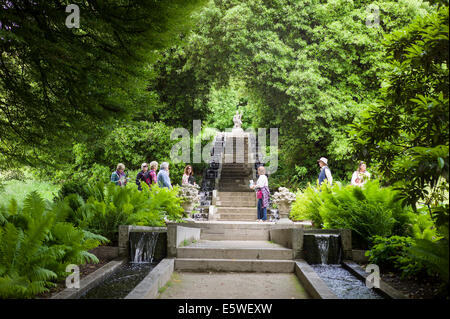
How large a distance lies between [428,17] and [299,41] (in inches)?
541

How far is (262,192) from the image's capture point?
10.9 metres

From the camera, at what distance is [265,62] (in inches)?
672

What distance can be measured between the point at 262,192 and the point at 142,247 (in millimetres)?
5471

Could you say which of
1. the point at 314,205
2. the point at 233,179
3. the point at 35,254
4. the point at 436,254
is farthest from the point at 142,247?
the point at 233,179

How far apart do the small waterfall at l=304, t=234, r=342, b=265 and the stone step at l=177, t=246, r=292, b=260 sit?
43 centimetres

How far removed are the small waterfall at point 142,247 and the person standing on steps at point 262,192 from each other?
517cm

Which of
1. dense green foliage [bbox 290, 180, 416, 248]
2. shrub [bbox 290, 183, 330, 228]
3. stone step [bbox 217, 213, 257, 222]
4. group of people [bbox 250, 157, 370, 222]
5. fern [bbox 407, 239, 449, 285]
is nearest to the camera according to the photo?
fern [bbox 407, 239, 449, 285]

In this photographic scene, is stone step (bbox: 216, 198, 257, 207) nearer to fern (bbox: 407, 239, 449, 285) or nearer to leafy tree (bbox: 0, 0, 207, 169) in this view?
leafy tree (bbox: 0, 0, 207, 169)

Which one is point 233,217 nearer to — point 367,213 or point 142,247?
point 142,247

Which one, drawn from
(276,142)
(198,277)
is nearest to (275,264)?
(198,277)

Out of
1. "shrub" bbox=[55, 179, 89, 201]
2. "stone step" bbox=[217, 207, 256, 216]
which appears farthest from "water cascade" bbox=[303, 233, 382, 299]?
"stone step" bbox=[217, 207, 256, 216]

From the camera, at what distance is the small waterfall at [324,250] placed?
6168 mm

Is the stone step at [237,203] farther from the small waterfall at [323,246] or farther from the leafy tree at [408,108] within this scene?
the leafy tree at [408,108]

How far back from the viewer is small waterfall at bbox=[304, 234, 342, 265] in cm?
617
